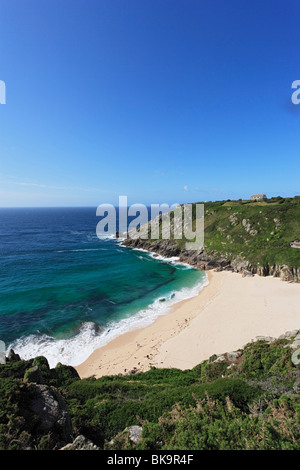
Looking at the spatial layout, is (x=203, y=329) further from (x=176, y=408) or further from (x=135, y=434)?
(x=135, y=434)

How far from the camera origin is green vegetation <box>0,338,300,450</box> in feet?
22.6

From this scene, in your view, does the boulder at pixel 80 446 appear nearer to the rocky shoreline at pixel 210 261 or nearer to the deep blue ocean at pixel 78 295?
the deep blue ocean at pixel 78 295

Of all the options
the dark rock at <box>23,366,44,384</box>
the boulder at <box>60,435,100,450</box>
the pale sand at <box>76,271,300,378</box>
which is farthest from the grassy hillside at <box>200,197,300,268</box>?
the dark rock at <box>23,366,44,384</box>

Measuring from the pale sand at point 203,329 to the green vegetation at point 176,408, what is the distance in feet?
19.0

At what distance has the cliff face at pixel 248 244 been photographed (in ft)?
144

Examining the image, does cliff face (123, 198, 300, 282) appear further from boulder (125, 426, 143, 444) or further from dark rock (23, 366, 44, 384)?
dark rock (23, 366, 44, 384)

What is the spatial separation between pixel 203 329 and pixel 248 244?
34.8 metres

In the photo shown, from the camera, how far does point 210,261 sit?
53188 millimetres

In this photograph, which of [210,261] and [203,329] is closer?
[203,329]

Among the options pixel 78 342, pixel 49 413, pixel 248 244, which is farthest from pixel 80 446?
pixel 248 244

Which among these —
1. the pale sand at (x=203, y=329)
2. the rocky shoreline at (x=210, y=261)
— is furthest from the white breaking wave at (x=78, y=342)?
the rocky shoreline at (x=210, y=261)
